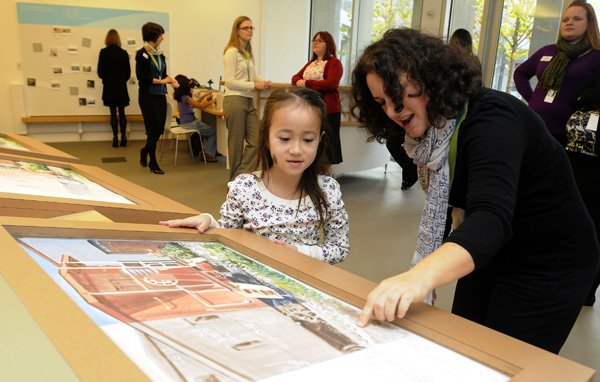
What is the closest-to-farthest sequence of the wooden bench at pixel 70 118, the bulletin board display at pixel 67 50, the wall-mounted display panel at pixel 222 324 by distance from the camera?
the wall-mounted display panel at pixel 222 324, the bulletin board display at pixel 67 50, the wooden bench at pixel 70 118

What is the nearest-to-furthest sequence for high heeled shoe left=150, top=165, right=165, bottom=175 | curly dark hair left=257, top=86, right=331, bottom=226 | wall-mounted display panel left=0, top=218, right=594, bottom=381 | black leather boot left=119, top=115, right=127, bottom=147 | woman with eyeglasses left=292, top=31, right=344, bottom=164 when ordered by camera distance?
1. wall-mounted display panel left=0, top=218, right=594, bottom=381
2. curly dark hair left=257, top=86, right=331, bottom=226
3. woman with eyeglasses left=292, top=31, right=344, bottom=164
4. high heeled shoe left=150, top=165, right=165, bottom=175
5. black leather boot left=119, top=115, right=127, bottom=147

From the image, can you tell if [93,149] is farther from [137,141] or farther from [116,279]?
[116,279]

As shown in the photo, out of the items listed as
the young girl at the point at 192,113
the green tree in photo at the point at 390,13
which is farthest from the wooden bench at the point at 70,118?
the green tree in photo at the point at 390,13

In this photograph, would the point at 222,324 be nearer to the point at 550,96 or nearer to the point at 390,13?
the point at 550,96

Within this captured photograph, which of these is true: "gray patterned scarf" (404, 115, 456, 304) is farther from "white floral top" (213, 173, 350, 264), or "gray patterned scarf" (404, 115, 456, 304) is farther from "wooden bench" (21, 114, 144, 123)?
"wooden bench" (21, 114, 144, 123)

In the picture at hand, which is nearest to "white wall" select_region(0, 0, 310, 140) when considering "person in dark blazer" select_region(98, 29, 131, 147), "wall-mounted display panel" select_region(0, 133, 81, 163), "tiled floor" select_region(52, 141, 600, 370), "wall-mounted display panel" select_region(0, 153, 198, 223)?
"person in dark blazer" select_region(98, 29, 131, 147)

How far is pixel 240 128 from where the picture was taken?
4.55 m

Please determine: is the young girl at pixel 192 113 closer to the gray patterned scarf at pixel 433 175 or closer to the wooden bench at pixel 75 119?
the wooden bench at pixel 75 119

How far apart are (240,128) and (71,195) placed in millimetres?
3114

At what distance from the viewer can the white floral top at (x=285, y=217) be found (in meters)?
1.46

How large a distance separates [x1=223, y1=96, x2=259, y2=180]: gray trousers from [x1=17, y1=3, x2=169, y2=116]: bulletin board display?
4.10 m

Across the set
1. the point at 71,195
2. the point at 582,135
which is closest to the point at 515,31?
the point at 582,135

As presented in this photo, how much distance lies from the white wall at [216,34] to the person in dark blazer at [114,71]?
913mm

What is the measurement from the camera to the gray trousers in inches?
176
